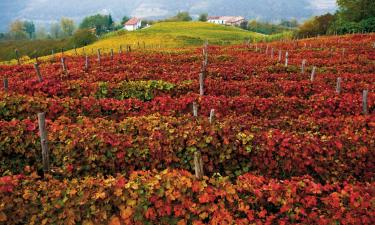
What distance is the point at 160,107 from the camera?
15.2 meters

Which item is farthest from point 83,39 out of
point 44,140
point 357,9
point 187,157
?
point 187,157

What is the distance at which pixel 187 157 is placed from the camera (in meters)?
10.6

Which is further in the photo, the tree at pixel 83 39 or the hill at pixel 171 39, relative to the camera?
the tree at pixel 83 39

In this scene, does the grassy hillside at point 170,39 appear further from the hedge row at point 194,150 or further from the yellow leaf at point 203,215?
the yellow leaf at point 203,215

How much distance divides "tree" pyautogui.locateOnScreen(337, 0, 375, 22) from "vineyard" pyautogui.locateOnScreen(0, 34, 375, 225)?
6061 centimetres

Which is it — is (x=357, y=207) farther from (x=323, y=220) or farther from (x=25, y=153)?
(x=25, y=153)

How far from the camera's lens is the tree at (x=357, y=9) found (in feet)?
226

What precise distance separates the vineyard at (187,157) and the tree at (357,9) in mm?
60607

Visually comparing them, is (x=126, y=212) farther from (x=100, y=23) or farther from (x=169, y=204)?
(x=100, y=23)

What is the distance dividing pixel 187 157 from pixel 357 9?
73143 millimetres

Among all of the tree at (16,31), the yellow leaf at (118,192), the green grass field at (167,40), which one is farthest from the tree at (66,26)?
the yellow leaf at (118,192)

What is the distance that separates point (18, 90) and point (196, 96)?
10385mm

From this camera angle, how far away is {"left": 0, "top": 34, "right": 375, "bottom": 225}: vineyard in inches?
301

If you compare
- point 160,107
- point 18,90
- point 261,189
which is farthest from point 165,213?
point 18,90
